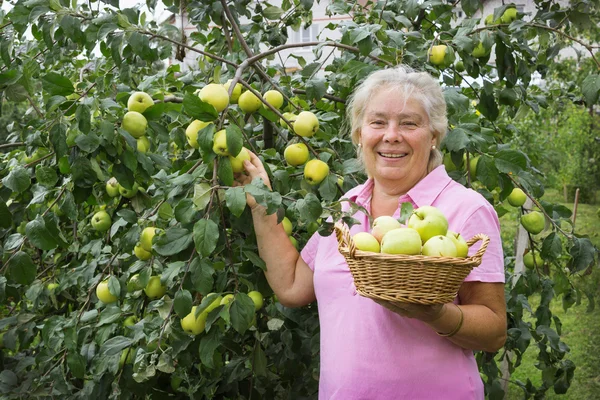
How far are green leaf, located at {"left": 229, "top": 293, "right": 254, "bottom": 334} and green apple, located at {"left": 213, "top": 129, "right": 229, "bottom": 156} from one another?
13.7 inches

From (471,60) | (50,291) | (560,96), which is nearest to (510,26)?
(471,60)

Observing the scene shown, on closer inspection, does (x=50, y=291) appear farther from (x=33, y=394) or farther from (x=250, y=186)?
(x=250, y=186)

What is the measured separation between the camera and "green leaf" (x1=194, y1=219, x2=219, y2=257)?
57.3 inches

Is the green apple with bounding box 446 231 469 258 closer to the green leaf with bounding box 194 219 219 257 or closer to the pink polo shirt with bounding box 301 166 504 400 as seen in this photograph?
the pink polo shirt with bounding box 301 166 504 400

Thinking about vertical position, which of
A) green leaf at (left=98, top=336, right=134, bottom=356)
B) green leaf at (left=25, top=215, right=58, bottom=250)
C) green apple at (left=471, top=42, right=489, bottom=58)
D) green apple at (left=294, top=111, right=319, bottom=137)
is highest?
green apple at (left=471, top=42, right=489, bottom=58)

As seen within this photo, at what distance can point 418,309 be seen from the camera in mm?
1323

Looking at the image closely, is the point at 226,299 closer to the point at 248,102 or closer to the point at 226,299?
the point at 226,299

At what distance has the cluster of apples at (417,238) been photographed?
51.2 inches

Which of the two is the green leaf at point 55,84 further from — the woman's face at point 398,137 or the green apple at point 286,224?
the woman's face at point 398,137

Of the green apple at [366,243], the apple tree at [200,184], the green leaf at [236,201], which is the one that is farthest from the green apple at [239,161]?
the green apple at [366,243]

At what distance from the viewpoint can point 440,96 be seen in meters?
1.73

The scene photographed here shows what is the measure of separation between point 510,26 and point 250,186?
47.1 inches

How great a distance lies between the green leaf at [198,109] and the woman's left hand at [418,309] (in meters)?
0.58

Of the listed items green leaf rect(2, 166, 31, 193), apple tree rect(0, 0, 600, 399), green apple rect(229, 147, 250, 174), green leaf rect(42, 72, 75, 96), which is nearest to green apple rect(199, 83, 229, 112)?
apple tree rect(0, 0, 600, 399)
